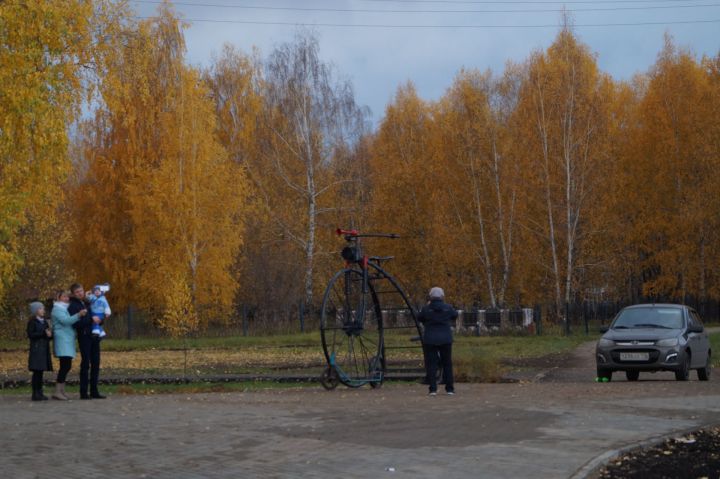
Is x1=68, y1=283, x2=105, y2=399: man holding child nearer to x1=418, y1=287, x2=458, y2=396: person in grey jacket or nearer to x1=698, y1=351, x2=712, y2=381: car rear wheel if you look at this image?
x1=418, y1=287, x2=458, y2=396: person in grey jacket

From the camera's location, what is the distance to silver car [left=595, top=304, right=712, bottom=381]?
2051cm

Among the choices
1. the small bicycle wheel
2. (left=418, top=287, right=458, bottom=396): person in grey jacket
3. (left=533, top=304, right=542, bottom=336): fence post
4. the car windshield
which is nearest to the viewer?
(left=418, top=287, right=458, bottom=396): person in grey jacket

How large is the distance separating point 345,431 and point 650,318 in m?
11.3

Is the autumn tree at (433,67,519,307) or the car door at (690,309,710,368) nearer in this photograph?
the car door at (690,309,710,368)

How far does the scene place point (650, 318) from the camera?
862 inches

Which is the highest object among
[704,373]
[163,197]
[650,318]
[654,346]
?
[163,197]

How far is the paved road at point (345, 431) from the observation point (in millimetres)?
9703

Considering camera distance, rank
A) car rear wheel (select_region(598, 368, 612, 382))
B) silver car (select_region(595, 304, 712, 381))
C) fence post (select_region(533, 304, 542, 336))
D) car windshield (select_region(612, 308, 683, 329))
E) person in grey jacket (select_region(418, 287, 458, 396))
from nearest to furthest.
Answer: person in grey jacket (select_region(418, 287, 458, 396))
silver car (select_region(595, 304, 712, 381))
car rear wheel (select_region(598, 368, 612, 382))
car windshield (select_region(612, 308, 683, 329))
fence post (select_region(533, 304, 542, 336))

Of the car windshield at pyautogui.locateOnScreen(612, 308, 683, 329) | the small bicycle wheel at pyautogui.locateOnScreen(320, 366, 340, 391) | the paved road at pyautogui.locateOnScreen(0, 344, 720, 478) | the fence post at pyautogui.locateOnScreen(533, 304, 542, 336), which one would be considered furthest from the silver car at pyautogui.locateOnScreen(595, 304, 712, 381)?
the fence post at pyautogui.locateOnScreen(533, 304, 542, 336)

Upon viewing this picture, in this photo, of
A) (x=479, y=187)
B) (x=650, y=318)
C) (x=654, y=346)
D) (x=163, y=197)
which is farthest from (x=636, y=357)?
(x=479, y=187)

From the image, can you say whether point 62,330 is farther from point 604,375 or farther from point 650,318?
point 650,318

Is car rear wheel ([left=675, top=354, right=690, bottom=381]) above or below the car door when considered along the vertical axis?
below

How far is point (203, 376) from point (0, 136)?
7023 millimetres

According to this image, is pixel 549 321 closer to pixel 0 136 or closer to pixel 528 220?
pixel 528 220
